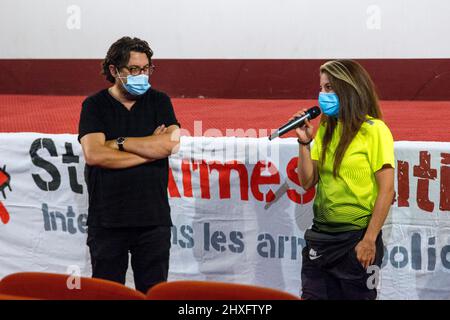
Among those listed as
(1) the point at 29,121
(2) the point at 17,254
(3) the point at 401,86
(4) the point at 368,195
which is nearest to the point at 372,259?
(4) the point at 368,195

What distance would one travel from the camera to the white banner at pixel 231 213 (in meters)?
4.33

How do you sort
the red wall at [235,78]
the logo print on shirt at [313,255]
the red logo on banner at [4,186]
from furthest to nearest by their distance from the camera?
the red wall at [235,78] < the red logo on banner at [4,186] < the logo print on shirt at [313,255]

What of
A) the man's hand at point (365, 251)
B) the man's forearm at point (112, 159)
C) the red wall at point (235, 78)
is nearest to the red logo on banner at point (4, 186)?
the man's forearm at point (112, 159)

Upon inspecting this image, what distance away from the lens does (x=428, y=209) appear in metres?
4.32

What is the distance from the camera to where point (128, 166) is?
12.6ft

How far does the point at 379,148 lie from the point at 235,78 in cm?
503

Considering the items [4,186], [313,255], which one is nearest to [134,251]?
[313,255]

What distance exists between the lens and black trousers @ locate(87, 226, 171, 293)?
3871 millimetres

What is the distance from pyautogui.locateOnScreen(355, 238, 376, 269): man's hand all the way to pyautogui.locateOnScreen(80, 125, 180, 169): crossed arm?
101 centimetres

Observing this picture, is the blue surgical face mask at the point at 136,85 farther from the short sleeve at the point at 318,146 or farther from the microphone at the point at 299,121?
the short sleeve at the point at 318,146

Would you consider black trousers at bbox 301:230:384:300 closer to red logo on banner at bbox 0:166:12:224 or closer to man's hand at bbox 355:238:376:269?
man's hand at bbox 355:238:376:269

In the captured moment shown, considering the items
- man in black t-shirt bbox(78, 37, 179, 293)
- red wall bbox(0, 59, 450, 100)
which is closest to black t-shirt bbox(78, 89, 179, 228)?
man in black t-shirt bbox(78, 37, 179, 293)

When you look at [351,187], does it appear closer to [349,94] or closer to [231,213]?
[349,94]
